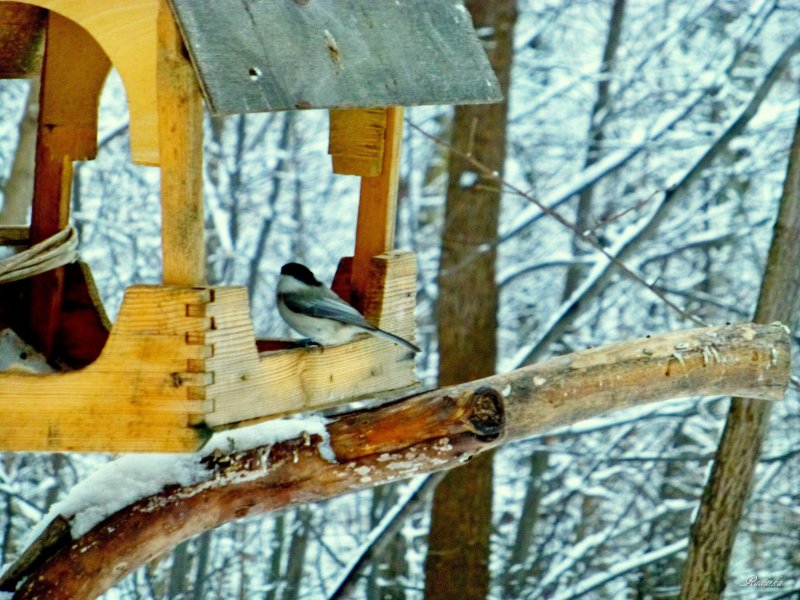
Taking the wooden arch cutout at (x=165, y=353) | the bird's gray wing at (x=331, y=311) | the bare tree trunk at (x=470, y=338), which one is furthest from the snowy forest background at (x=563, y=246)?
the wooden arch cutout at (x=165, y=353)

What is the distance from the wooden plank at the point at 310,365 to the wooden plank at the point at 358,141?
0.93 ft

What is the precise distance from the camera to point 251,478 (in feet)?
10.1

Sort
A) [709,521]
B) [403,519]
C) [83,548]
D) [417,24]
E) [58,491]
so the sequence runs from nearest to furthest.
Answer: [83,548] → [417,24] → [709,521] → [403,519] → [58,491]

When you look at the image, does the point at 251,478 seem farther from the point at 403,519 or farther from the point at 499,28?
the point at 499,28

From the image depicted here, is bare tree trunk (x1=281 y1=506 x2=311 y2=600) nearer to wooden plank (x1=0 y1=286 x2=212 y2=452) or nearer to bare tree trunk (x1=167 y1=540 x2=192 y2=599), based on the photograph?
bare tree trunk (x1=167 y1=540 x2=192 y2=599)

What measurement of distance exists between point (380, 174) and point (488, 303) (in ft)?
11.0

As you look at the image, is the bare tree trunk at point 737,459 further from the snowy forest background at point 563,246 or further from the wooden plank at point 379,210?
the snowy forest background at point 563,246

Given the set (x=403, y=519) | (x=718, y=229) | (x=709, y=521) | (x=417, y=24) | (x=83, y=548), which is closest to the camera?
(x=83, y=548)

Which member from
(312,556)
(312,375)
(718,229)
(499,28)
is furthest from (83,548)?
(718,229)

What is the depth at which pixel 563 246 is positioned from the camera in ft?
32.2

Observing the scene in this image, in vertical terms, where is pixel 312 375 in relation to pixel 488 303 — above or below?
below

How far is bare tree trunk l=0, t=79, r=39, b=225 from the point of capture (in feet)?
19.6

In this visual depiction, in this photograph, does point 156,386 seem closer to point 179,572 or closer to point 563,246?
point 179,572

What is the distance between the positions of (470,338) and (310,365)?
3682 millimetres
